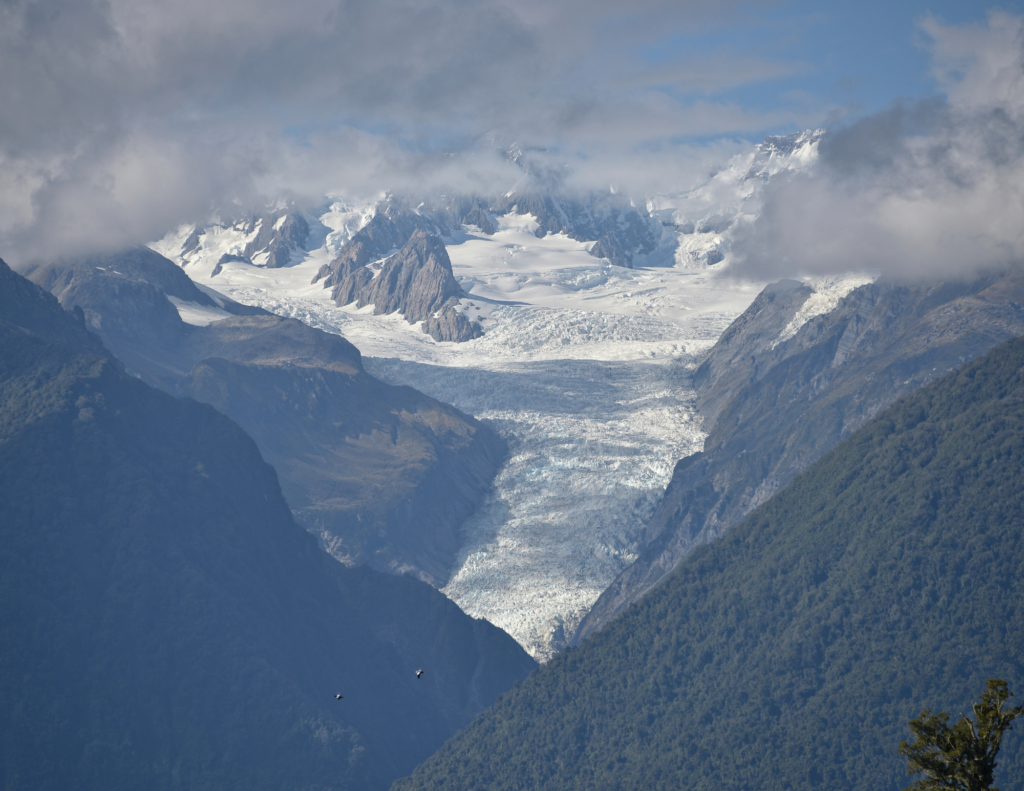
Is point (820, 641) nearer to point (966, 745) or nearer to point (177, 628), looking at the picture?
point (177, 628)

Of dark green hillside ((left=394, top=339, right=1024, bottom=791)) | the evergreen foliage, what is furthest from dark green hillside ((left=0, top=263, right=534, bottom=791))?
the evergreen foliage

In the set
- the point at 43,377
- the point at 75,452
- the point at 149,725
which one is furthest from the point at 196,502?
the point at 149,725

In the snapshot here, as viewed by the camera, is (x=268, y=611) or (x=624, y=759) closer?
(x=624, y=759)

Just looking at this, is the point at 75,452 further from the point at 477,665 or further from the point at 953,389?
the point at 953,389

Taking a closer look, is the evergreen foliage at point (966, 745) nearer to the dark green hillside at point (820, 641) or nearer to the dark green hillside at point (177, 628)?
the dark green hillside at point (820, 641)

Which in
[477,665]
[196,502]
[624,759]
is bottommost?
[477,665]

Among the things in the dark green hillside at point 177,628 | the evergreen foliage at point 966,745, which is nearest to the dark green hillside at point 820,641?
the dark green hillside at point 177,628
